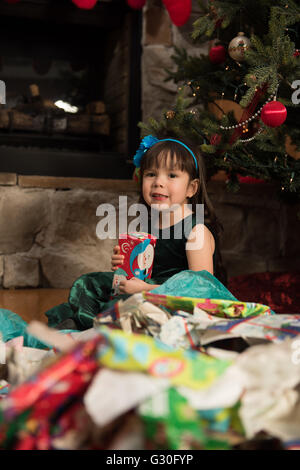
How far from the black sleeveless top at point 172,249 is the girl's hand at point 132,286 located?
0.60ft

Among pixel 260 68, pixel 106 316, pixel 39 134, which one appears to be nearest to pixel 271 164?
pixel 260 68

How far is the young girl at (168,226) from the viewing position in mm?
1228

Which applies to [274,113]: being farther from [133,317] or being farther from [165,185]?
[133,317]

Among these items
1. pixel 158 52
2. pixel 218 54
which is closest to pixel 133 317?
pixel 218 54

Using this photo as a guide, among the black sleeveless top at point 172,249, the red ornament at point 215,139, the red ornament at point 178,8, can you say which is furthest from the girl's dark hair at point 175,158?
the red ornament at point 178,8

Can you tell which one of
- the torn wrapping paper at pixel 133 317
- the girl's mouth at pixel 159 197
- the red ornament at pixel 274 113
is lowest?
the torn wrapping paper at pixel 133 317

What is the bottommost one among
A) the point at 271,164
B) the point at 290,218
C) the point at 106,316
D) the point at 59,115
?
the point at 106,316

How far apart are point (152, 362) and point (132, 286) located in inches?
22.4

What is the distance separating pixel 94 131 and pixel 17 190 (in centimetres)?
48

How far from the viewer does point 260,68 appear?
4.35 feet

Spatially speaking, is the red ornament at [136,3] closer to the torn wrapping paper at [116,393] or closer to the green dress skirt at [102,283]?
the green dress skirt at [102,283]

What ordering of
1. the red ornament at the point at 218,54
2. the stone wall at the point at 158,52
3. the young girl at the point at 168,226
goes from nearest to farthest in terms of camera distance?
1. the young girl at the point at 168,226
2. the red ornament at the point at 218,54
3. the stone wall at the point at 158,52

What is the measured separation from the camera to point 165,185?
123 centimetres
